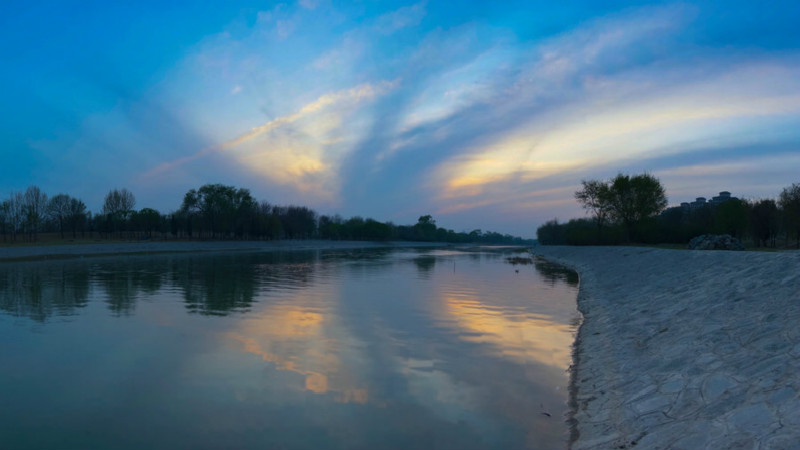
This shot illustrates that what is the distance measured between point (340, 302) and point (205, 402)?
Answer: 48.6 feet

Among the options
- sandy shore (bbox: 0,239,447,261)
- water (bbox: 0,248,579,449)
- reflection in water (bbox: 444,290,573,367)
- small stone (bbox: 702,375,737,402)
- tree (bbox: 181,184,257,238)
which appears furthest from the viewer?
tree (bbox: 181,184,257,238)

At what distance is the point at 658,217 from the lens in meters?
78.1

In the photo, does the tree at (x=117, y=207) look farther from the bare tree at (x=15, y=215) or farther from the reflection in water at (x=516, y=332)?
the reflection in water at (x=516, y=332)

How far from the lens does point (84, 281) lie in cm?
3306

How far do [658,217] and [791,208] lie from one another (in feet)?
99.7

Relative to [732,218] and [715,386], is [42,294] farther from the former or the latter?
[732,218]

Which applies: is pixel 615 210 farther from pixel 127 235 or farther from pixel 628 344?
pixel 127 235

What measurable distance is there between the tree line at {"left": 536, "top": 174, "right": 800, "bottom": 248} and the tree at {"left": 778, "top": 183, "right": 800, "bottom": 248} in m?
0.16

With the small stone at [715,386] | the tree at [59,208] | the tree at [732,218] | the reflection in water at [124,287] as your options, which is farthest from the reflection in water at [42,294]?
the tree at [59,208]

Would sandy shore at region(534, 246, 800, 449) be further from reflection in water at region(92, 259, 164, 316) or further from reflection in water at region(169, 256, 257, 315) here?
reflection in water at region(92, 259, 164, 316)

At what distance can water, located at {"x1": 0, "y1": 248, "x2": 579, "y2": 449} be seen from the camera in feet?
27.3

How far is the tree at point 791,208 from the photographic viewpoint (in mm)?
47000

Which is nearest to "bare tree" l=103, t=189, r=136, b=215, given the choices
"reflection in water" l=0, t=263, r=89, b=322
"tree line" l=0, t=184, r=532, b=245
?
"tree line" l=0, t=184, r=532, b=245

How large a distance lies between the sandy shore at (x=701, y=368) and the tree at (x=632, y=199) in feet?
199
